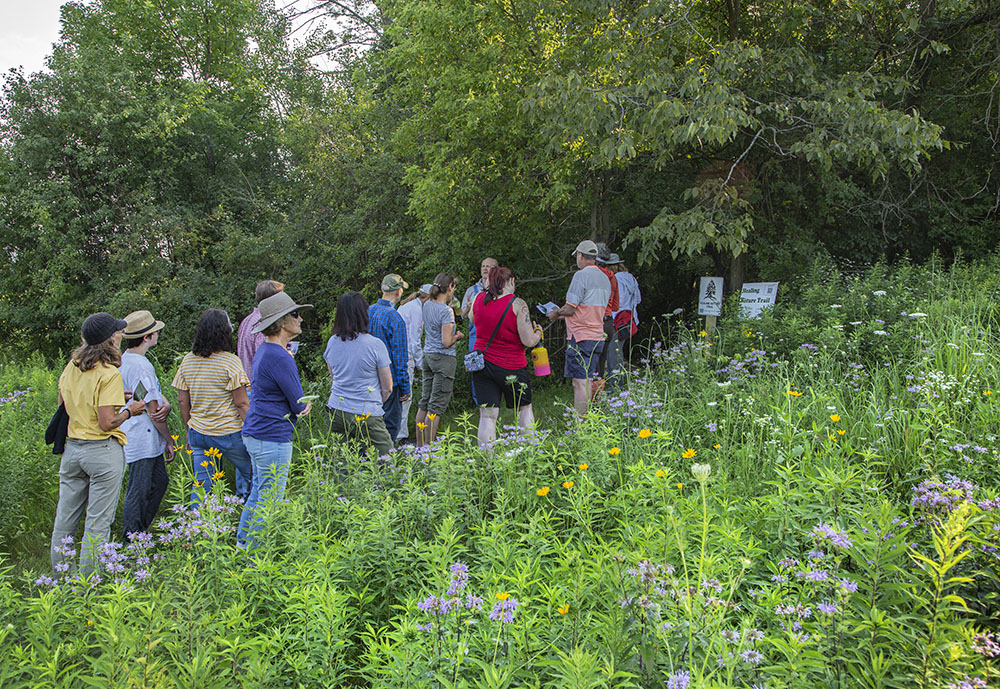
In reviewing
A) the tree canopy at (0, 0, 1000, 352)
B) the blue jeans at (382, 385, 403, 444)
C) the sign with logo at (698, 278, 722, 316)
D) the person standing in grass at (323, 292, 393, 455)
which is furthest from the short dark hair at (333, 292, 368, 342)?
the sign with logo at (698, 278, 722, 316)

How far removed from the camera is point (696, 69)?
7645 millimetres

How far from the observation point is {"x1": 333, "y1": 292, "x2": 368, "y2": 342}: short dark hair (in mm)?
5027

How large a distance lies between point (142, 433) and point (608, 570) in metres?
3.76

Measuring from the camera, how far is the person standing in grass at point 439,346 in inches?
263

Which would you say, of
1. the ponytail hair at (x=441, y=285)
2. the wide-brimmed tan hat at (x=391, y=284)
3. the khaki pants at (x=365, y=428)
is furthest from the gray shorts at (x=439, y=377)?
the khaki pants at (x=365, y=428)

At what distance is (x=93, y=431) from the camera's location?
4203 millimetres

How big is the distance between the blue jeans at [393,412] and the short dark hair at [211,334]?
77.9 inches

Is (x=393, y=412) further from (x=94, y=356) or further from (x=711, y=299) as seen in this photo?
(x=711, y=299)

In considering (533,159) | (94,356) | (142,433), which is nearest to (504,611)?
(94,356)

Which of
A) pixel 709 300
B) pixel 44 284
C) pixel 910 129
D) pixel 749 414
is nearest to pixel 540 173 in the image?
pixel 709 300

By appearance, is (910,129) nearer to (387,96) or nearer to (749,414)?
(749,414)

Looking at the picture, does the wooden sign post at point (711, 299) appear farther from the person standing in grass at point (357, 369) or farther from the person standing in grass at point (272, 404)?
the person standing in grass at point (272, 404)

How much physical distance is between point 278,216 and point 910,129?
13.2 meters

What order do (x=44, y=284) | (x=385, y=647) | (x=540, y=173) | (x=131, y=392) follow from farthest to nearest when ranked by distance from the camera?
1. (x=44, y=284)
2. (x=540, y=173)
3. (x=131, y=392)
4. (x=385, y=647)
